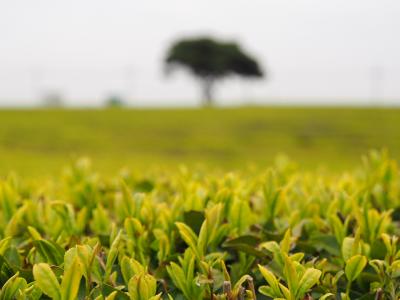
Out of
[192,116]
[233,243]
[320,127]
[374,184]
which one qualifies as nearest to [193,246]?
[233,243]

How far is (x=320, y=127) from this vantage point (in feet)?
67.0

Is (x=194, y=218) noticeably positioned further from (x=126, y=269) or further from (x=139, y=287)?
(x=139, y=287)

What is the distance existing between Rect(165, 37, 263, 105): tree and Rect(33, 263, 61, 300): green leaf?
159 feet

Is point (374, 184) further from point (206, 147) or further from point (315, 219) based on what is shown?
point (206, 147)

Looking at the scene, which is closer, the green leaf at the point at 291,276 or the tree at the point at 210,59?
the green leaf at the point at 291,276

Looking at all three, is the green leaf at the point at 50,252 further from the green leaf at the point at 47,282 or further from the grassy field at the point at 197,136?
the grassy field at the point at 197,136

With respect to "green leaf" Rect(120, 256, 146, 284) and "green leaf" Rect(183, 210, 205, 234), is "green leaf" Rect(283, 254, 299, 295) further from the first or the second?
"green leaf" Rect(183, 210, 205, 234)

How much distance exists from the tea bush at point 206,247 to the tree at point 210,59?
47.8 metres

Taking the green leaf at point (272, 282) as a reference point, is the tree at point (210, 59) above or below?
above

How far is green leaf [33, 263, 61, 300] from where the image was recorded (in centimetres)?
121

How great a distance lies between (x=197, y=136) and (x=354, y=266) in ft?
58.3

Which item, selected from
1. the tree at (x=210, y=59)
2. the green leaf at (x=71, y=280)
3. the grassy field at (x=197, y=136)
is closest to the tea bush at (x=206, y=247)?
the green leaf at (x=71, y=280)

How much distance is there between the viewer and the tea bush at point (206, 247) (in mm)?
1291

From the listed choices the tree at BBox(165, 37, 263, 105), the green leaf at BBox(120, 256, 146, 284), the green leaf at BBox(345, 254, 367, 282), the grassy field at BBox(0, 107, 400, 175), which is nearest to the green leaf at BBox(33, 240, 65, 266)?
the green leaf at BBox(120, 256, 146, 284)
